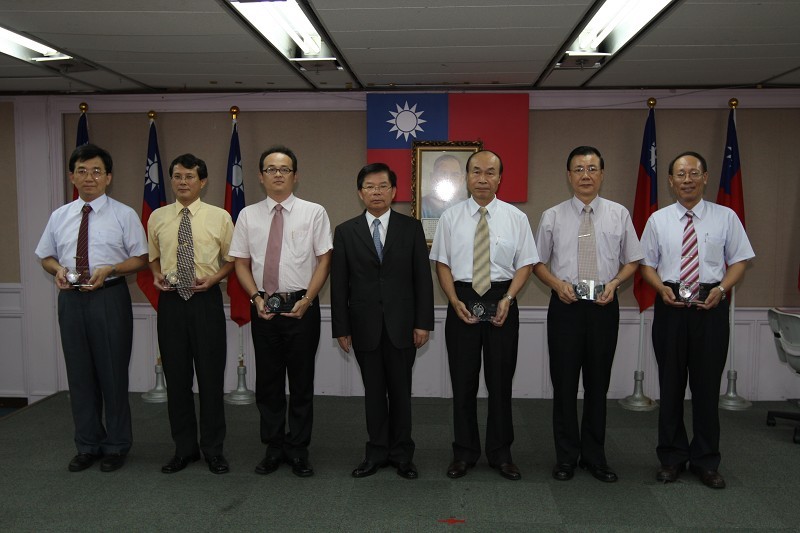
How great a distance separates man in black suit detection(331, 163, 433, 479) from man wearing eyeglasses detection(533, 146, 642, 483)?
2.31 ft

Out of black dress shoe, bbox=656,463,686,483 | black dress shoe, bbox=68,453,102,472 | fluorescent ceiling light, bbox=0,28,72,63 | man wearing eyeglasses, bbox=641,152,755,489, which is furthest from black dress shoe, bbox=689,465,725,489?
fluorescent ceiling light, bbox=0,28,72,63

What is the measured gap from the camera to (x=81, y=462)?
351cm

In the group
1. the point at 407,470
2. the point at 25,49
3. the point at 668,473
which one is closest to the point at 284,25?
the point at 25,49

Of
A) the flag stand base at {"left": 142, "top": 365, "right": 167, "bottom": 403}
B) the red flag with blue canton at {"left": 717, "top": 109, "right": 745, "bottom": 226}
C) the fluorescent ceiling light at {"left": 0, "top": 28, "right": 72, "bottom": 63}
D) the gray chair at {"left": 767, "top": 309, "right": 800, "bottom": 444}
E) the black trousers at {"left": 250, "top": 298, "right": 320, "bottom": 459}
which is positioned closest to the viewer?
the black trousers at {"left": 250, "top": 298, "right": 320, "bottom": 459}

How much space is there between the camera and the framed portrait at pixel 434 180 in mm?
5035

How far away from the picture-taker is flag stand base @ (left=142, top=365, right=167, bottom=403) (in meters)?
5.02

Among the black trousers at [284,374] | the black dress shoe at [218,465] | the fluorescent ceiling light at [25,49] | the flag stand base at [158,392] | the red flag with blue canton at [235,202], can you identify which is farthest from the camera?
the flag stand base at [158,392]

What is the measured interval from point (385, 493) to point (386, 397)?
50 cm

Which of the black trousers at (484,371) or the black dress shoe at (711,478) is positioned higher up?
the black trousers at (484,371)

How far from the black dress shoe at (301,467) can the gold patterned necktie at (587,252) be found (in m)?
1.78

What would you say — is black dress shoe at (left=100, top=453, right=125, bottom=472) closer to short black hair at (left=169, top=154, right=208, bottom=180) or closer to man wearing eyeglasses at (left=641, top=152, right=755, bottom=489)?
short black hair at (left=169, top=154, right=208, bottom=180)

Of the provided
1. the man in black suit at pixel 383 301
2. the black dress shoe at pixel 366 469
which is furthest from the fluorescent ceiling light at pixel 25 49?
the black dress shoe at pixel 366 469

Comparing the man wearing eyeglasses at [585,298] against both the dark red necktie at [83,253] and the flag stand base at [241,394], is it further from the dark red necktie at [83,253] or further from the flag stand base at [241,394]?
the flag stand base at [241,394]

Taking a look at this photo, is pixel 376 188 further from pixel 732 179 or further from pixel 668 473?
pixel 732 179
